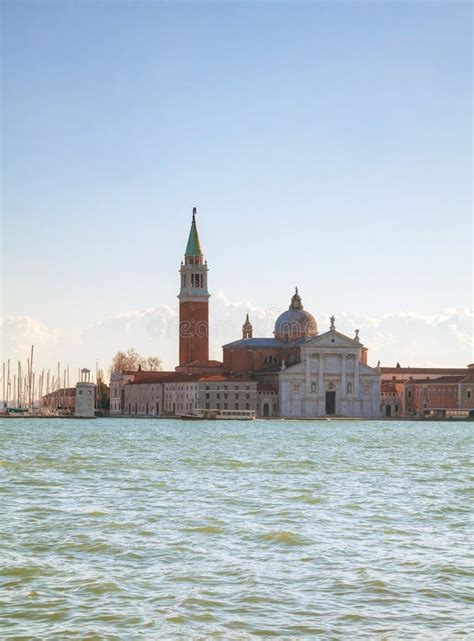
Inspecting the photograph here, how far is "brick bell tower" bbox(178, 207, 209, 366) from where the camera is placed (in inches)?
4139

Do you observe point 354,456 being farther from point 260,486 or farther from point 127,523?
A: point 127,523

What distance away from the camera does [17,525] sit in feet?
52.4

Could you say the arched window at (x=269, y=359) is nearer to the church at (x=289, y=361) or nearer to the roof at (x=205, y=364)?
the church at (x=289, y=361)

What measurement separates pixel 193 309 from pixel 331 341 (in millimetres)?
14533

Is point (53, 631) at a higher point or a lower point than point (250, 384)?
lower

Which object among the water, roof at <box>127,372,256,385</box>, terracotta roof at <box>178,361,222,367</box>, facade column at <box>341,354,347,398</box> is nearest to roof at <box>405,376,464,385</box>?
facade column at <box>341,354,347,398</box>

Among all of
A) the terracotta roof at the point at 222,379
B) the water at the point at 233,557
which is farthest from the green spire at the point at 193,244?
the water at the point at 233,557

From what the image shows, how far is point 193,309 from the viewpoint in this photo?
105 m

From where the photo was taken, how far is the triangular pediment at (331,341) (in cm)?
9662

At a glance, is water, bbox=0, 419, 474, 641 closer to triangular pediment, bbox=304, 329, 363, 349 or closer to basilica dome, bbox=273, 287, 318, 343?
triangular pediment, bbox=304, 329, 363, 349

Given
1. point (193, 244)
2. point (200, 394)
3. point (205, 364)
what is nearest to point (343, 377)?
point (200, 394)

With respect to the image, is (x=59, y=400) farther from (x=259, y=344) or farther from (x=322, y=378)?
(x=322, y=378)

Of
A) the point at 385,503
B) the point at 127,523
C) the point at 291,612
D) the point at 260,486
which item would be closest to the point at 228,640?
the point at 291,612

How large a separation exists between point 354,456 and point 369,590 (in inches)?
966
